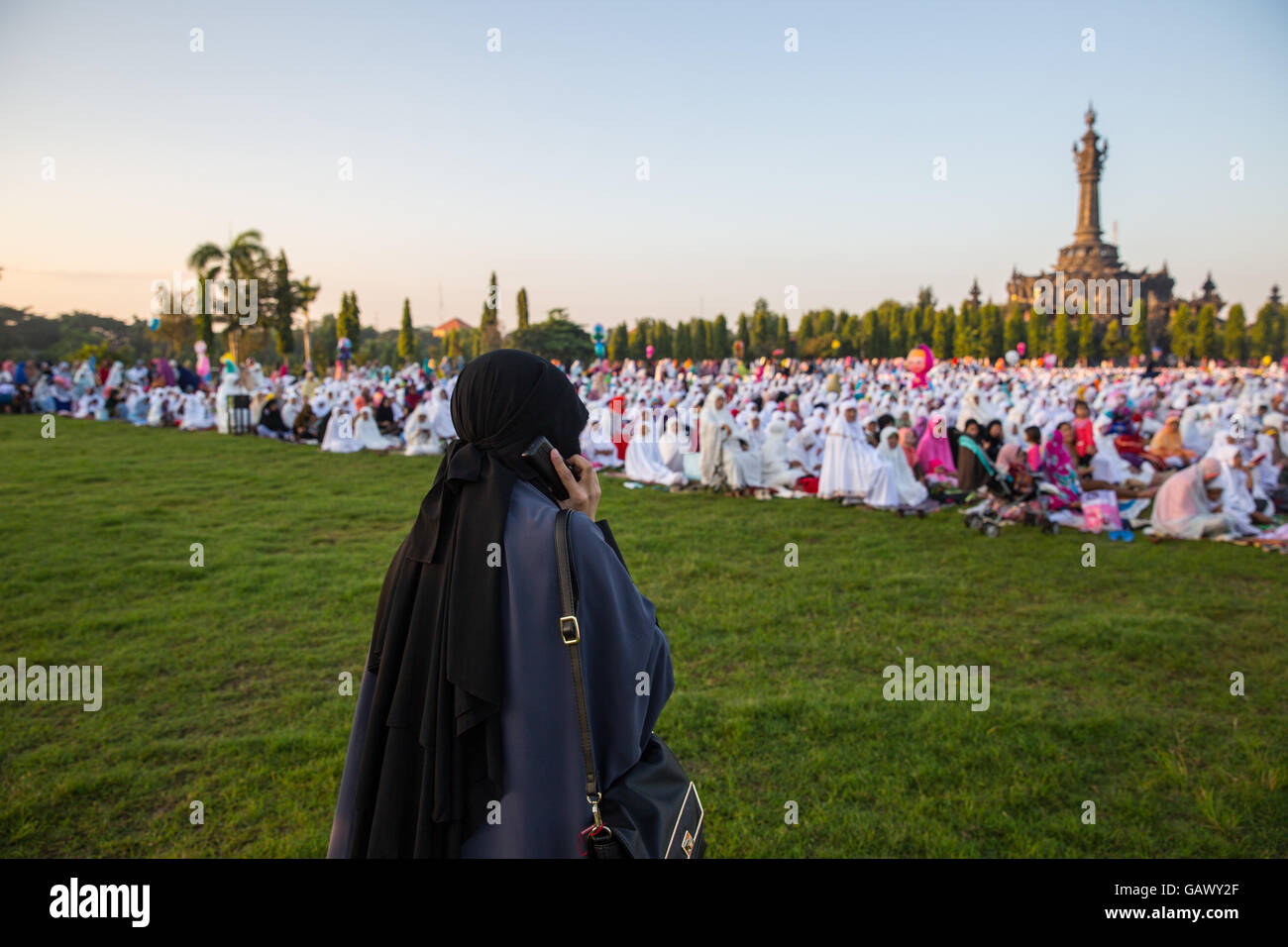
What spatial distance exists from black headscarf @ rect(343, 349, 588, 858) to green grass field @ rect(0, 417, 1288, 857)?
1.80m

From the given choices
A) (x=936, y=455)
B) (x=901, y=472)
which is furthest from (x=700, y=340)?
(x=901, y=472)

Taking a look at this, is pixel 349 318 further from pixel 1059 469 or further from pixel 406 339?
pixel 1059 469

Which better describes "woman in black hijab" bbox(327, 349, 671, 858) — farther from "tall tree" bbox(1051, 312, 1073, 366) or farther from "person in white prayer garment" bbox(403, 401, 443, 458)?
"tall tree" bbox(1051, 312, 1073, 366)

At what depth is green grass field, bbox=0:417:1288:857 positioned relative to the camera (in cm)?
332

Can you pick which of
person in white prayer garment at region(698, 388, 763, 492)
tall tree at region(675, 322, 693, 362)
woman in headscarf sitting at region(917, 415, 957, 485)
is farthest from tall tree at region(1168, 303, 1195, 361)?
person in white prayer garment at region(698, 388, 763, 492)

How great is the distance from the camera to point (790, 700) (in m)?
4.38

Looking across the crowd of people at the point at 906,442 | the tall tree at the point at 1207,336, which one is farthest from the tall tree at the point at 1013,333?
the crowd of people at the point at 906,442

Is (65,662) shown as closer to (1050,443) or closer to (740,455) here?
(740,455)

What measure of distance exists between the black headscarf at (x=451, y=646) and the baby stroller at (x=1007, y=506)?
7934 mm

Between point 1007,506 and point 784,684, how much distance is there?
5.72 m

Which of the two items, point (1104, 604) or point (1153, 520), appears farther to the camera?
point (1153, 520)

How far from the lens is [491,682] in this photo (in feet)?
5.15

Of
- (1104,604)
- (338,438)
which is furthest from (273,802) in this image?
(338,438)
